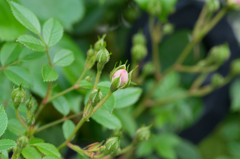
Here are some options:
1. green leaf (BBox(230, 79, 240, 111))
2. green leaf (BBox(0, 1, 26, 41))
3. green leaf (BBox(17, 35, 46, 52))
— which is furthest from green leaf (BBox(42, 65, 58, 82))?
green leaf (BBox(230, 79, 240, 111))

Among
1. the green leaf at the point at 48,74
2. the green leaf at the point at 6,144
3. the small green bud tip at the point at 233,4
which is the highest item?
the small green bud tip at the point at 233,4

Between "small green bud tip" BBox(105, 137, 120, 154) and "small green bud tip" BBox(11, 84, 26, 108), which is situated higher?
"small green bud tip" BBox(11, 84, 26, 108)

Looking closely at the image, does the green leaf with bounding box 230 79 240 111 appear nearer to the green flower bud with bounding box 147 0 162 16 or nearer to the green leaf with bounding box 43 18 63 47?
the green flower bud with bounding box 147 0 162 16

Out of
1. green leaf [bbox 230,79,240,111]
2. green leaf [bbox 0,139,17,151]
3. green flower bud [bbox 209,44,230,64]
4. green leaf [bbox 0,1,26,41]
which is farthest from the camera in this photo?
green leaf [bbox 230,79,240,111]

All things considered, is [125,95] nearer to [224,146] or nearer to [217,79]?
[217,79]

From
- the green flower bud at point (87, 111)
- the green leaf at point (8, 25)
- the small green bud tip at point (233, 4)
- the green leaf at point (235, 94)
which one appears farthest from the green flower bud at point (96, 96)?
the green leaf at point (235, 94)

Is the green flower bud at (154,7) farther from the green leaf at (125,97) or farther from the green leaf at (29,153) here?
the green leaf at (29,153)

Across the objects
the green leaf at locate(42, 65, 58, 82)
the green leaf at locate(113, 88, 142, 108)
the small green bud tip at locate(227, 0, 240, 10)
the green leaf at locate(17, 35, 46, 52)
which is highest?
the small green bud tip at locate(227, 0, 240, 10)

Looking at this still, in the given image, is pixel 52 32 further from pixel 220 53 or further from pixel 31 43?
pixel 220 53
